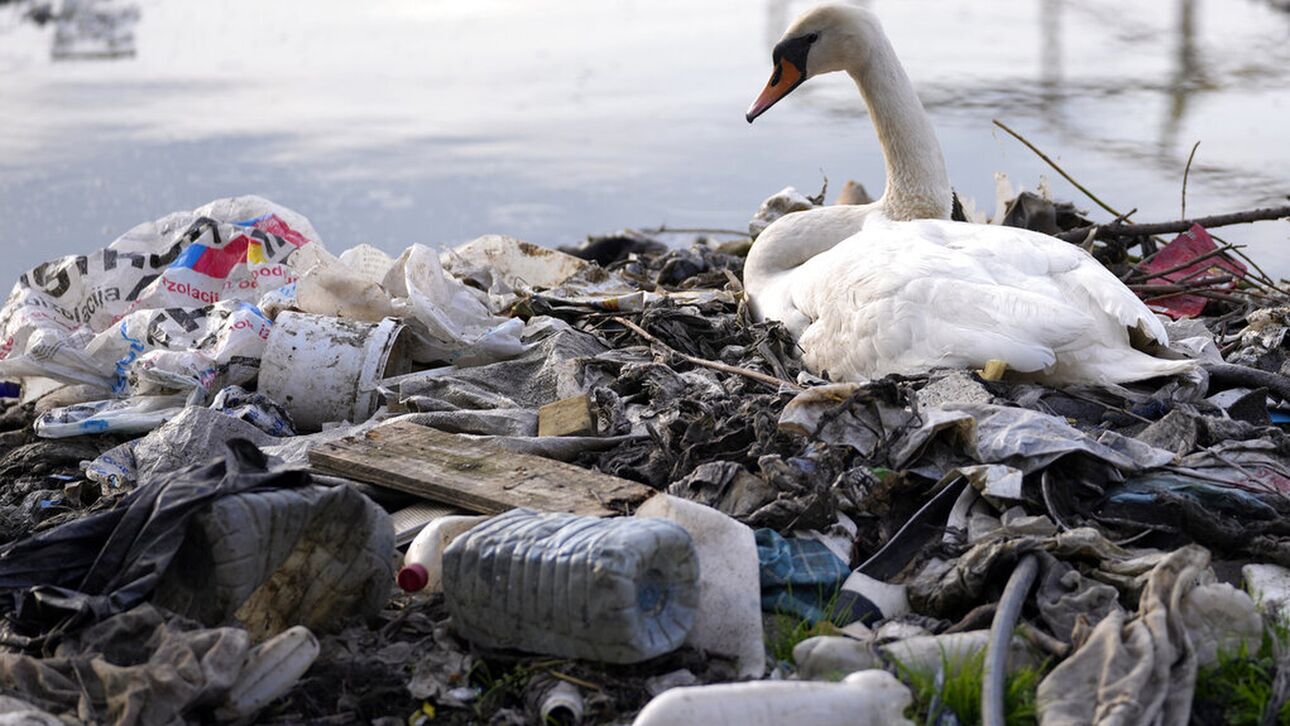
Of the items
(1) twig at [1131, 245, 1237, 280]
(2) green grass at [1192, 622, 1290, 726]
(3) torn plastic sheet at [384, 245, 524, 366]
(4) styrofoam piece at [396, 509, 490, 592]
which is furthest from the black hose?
(1) twig at [1131, 245, 1237, 280]

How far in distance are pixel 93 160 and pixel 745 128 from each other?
4543 mm

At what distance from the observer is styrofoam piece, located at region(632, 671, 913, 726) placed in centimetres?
247

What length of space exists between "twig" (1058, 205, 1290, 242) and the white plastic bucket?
2751mm

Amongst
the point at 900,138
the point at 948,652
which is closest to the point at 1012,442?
the point at 948,652

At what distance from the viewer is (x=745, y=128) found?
10562 millimetres

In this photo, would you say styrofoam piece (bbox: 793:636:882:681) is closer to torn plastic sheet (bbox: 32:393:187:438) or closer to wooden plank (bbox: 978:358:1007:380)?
wooden plank (bbox: 978:358:1007:380)

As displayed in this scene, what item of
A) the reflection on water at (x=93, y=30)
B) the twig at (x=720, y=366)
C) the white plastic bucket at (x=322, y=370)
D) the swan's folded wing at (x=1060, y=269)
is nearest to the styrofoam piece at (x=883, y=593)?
the twig at (x=720, y=366)

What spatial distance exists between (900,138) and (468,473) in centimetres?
279

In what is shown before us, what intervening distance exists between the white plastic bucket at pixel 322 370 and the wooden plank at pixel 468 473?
571 mm

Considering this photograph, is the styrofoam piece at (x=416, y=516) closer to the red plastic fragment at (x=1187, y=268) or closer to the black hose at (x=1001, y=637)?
the black hose at (x=1001, y=637)

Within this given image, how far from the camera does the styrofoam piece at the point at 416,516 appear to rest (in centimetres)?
355

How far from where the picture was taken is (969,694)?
271 cm

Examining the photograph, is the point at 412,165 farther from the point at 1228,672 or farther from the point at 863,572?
the point at 1228,672

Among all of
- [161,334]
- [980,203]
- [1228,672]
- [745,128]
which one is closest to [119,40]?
[745,128]
